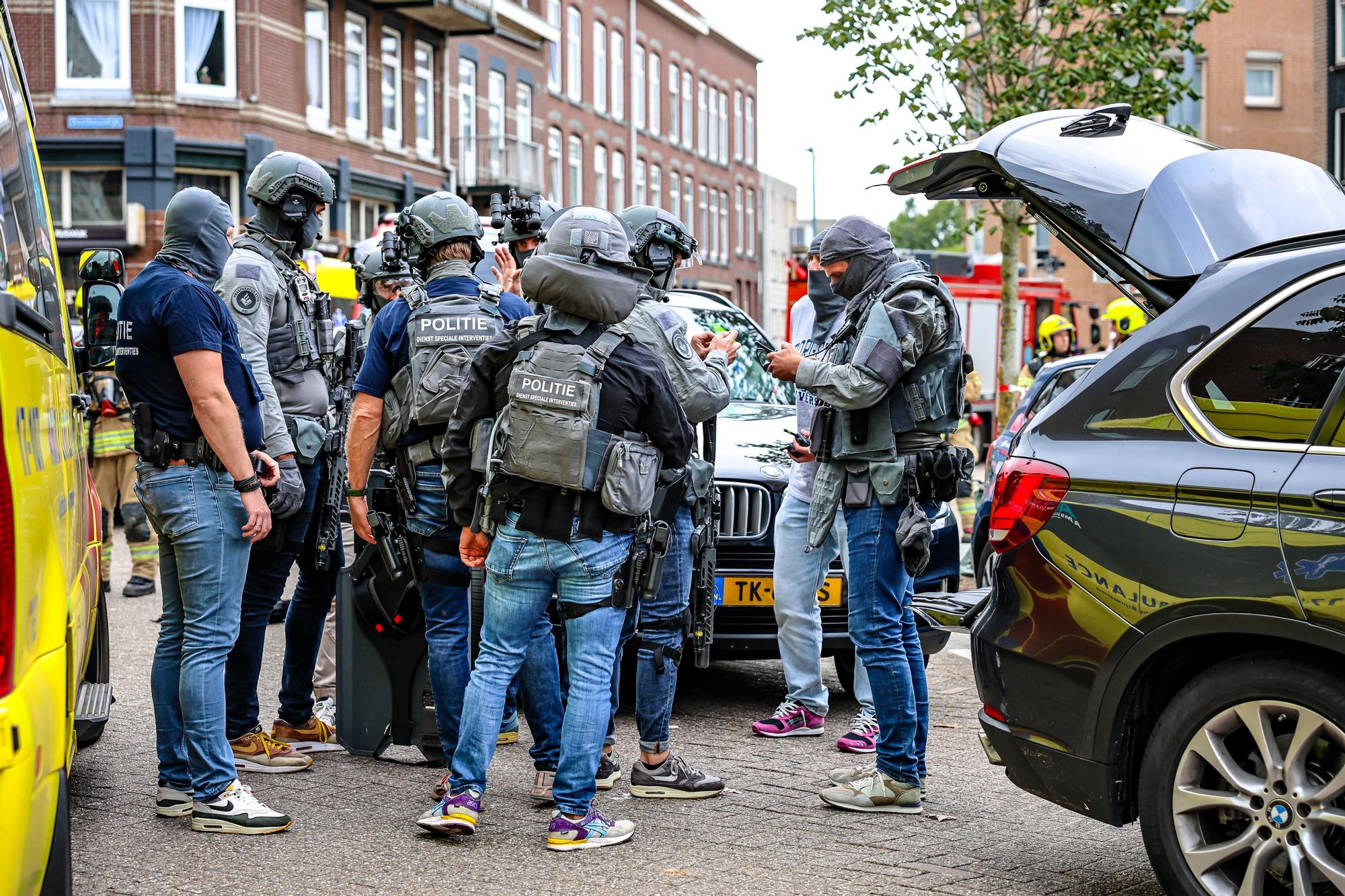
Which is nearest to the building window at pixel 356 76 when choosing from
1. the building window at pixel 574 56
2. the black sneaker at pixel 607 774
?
the building window at pixel 574 56

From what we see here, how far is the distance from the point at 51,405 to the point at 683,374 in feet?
7.31

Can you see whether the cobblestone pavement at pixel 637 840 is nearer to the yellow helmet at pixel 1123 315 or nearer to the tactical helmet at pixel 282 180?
the tactical helmet at pixel 282 180

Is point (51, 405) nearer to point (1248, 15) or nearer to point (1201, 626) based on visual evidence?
point (1201, 626)

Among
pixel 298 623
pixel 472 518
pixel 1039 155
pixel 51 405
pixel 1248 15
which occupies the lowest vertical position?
pixel 298 623

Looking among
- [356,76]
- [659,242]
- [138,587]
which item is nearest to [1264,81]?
[356,76]

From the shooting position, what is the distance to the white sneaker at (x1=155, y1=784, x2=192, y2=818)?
500cm

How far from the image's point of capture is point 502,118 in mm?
39625

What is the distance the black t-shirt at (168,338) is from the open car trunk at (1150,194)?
238 cm

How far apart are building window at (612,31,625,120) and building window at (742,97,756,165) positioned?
14.0 metres

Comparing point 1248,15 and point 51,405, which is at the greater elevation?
point 1248,15

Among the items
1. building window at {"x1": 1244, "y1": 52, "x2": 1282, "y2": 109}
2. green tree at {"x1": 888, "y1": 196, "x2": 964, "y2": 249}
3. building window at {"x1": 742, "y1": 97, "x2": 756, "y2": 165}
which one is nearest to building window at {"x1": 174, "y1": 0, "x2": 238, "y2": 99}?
building window at {"x1": 1244, "y1": 52, "x2": 1282, "y2": 109}

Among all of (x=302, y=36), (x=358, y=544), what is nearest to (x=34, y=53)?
(x=302, y=36)

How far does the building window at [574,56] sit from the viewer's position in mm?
45188

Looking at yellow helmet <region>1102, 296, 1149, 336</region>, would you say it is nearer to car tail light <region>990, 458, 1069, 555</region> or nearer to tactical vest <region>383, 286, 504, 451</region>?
tactical vest <region>383, 286, 504, 451</region>
